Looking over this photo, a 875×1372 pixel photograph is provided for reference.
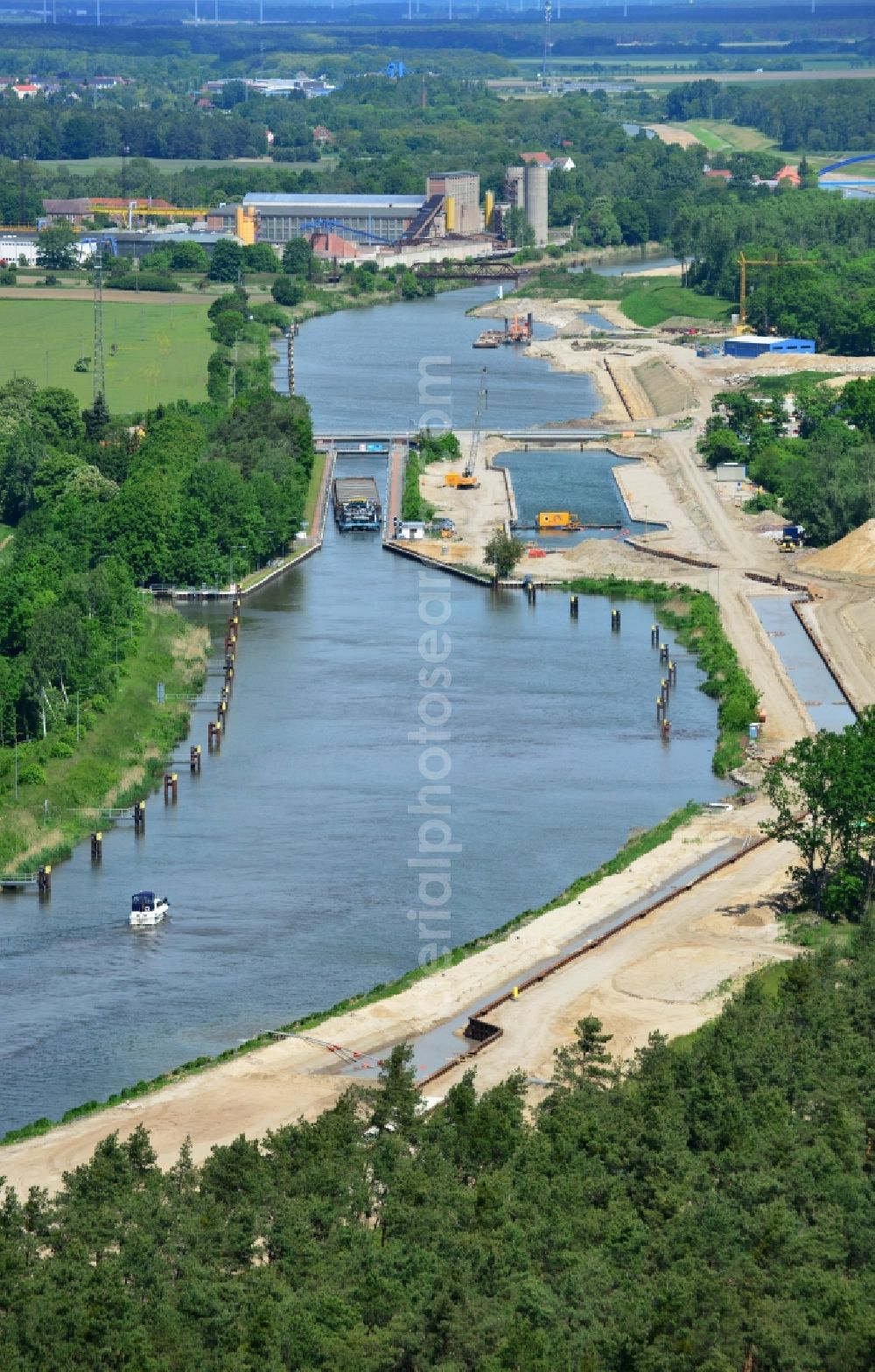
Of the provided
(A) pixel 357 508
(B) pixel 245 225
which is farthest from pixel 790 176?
(A) pixel 357 508

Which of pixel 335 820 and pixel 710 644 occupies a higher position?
pixel 710 644

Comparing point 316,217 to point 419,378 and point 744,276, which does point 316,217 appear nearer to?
point 744,276

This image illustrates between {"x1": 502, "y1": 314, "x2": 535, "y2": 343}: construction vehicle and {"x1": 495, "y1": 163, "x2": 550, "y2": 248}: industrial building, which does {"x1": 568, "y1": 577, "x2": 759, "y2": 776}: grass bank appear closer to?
{"x1": 502, "y1": 314, "x2": 535, "y2": 343}: construction vehicle

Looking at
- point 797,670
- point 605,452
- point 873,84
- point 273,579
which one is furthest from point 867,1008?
point 873,84

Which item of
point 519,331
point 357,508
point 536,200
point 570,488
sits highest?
point 536,200

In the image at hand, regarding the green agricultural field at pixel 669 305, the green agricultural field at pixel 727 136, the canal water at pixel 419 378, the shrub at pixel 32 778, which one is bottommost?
the shrub at pixel 32 778

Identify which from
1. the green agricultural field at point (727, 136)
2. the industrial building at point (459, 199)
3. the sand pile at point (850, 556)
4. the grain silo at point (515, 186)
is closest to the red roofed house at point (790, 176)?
the grain silo at point (515, 186)

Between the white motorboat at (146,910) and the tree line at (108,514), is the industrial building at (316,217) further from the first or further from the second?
the white motorboat at (146,910)
